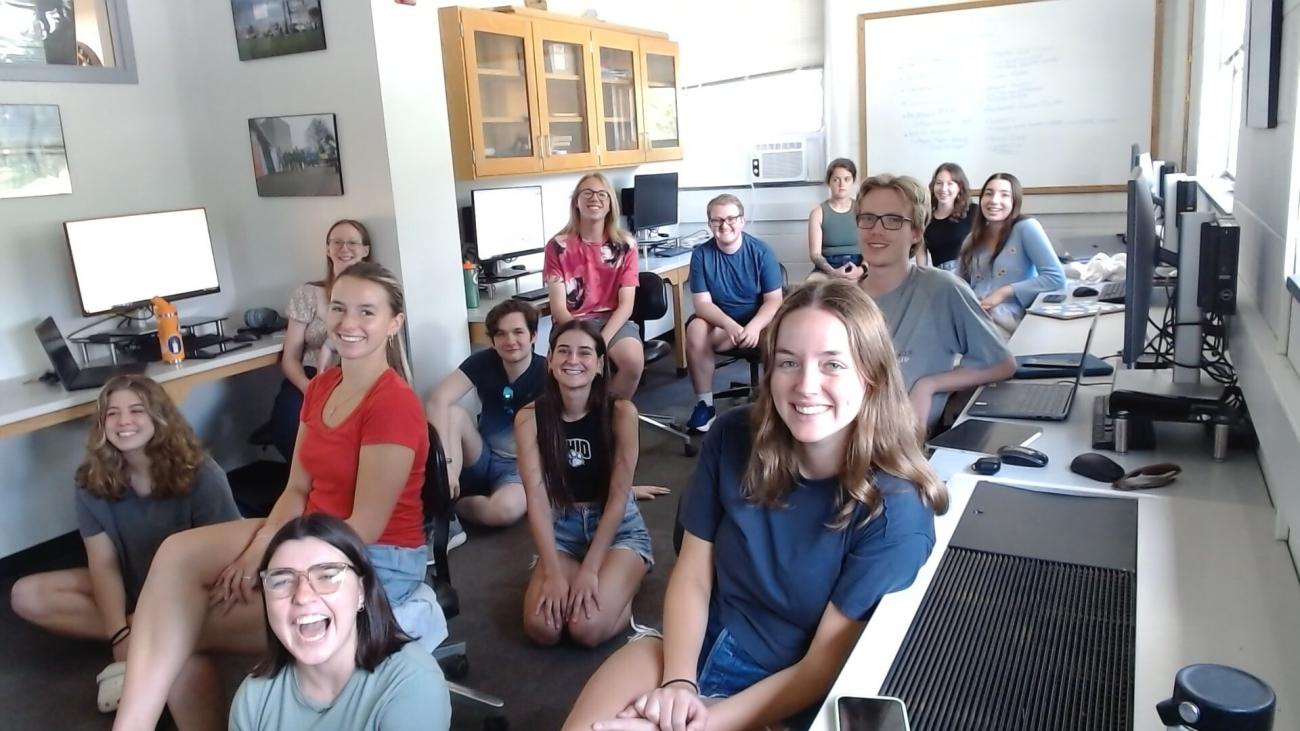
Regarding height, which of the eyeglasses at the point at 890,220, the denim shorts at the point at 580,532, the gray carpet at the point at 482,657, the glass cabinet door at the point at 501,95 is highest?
the glass cabinet door at the point at 501,95

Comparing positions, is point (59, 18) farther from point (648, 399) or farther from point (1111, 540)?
point (1111, 540)

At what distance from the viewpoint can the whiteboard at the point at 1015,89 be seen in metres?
4.85

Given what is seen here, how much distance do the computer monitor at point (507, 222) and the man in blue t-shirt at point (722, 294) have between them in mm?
869

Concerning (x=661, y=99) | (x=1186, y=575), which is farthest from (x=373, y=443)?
(x=661, y=99)

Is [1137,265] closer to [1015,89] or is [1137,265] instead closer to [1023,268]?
[1023,268]

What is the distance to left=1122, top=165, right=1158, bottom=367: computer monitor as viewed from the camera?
71.4 inches

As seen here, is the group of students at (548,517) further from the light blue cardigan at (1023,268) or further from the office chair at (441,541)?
the light blue cardigan at (1023,268)

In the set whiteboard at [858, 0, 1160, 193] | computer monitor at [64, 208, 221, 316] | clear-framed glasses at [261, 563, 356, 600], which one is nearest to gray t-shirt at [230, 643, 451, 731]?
clear-framed glasses at [261, 563, 356, 600]

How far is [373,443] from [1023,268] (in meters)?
2.72

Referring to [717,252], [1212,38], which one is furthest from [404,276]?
[1212,38]

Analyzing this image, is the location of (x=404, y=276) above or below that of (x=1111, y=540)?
above

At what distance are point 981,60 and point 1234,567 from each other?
435 cm

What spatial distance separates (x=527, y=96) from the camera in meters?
4.24

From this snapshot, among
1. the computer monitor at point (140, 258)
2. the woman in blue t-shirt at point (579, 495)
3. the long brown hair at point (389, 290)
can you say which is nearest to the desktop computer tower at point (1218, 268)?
the woman in blue t-shirt at point (579, 495)
